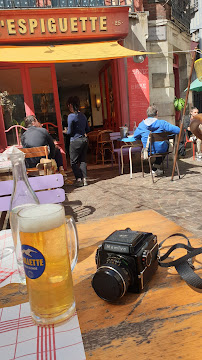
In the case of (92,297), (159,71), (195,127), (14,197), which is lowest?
(92,297)

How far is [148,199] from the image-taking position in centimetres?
457

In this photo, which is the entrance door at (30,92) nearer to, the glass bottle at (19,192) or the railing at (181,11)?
the railing at (181,11)

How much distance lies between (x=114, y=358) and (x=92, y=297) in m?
0.22

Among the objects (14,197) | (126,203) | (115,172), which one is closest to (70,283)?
(14,197)

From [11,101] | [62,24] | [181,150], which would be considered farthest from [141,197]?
[62,24]

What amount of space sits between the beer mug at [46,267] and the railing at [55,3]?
298 inches

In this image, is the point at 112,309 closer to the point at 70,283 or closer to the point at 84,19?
the point at 70,283

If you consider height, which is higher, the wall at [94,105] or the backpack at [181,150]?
the wall at [94,105]

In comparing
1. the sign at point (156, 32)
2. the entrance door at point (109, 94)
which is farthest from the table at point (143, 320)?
the sign at point (156, 32)

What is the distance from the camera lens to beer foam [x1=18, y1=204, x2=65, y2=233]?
0.65 metres

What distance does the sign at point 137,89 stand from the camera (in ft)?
25.7

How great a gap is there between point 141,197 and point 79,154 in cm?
197

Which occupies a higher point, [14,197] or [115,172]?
[14,197]

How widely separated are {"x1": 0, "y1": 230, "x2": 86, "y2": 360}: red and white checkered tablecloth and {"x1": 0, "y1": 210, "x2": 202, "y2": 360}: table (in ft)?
Answer: 0.08
